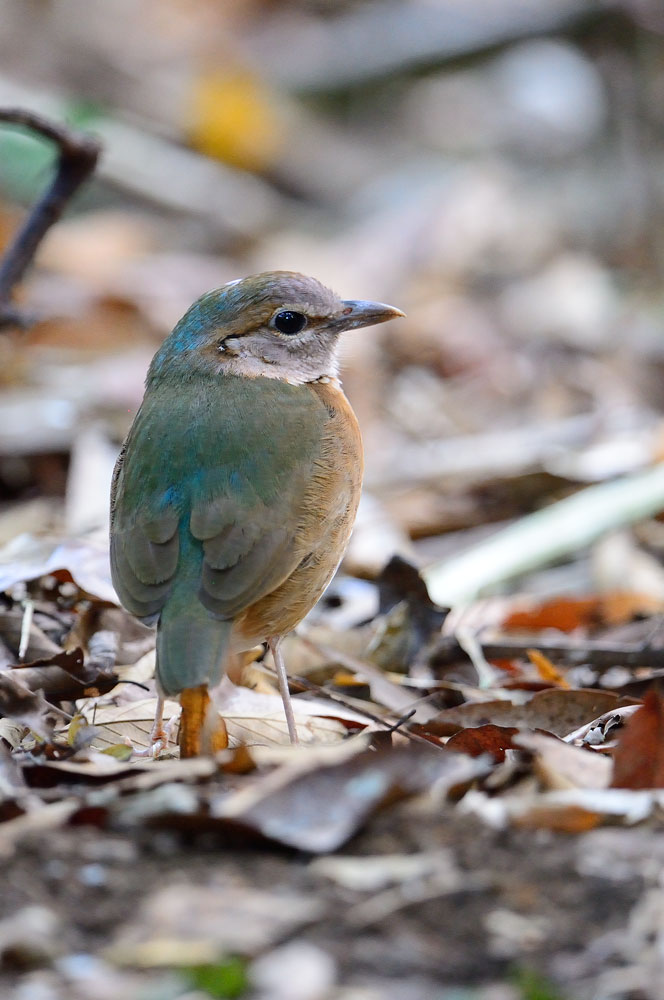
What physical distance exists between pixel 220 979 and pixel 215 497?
1.75 meters

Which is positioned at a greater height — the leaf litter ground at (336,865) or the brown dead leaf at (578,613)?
the leaf litter ground at (336,865)

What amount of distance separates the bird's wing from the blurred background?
1.54 m

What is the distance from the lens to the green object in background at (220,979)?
7.47ft

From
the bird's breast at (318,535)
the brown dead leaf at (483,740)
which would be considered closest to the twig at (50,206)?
the bird's breast at (318,535)

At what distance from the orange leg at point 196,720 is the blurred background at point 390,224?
7.15 ft

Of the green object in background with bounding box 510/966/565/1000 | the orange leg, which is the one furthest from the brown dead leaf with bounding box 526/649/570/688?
the green object in background with bounding box 510/966/565/1000

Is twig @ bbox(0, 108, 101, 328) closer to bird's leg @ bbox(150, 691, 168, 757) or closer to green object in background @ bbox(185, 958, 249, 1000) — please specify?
bird's leg @ bbox(150, 691, 168, 757)

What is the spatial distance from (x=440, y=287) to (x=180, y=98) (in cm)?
388

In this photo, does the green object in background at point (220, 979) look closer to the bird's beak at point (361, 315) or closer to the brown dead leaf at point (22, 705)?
the brown dead leaf at point (22, 705)

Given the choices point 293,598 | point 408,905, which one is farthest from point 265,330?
point 408,905

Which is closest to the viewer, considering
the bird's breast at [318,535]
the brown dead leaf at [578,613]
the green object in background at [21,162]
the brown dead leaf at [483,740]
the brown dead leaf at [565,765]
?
the brown dead leaf at [565,765]

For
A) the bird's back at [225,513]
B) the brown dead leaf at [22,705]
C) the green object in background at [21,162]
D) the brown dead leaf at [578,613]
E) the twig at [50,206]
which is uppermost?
the green object in background at [21,162]

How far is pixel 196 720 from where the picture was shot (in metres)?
3.43

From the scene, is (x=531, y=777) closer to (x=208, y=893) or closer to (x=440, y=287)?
(x=208, y=893)
